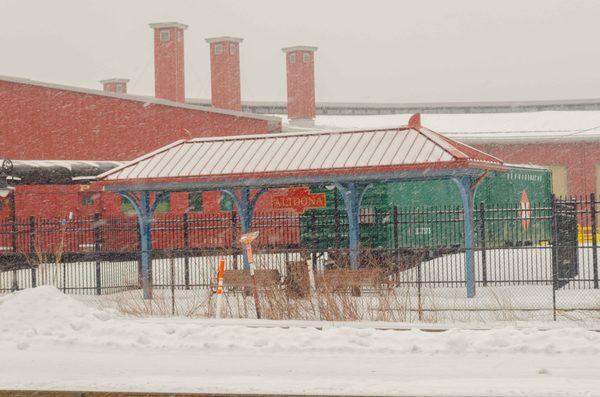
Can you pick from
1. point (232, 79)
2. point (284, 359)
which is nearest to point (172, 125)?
point (232, 79)

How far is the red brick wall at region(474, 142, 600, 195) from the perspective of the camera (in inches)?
1940

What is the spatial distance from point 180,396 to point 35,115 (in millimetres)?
27975

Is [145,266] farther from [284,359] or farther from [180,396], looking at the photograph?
[180,396]

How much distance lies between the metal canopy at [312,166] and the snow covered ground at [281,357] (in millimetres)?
6553

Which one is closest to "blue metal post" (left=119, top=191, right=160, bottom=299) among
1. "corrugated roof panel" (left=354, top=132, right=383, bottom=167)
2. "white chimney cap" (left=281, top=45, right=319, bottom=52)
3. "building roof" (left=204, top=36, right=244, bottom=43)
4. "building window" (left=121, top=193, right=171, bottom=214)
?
"corrugated roof panel" (left=354, top=132, right=383, bottom=167)

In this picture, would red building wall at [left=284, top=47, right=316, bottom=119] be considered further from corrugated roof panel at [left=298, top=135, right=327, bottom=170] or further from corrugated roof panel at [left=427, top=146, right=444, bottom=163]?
corrugated roof panel at [left=427, top=146, right=444, bottom=163]

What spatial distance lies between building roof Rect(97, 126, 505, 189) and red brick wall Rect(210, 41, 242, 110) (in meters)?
23.0

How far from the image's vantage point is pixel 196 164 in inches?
973

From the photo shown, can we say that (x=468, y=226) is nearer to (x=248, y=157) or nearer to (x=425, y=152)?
(x=425, y=152)

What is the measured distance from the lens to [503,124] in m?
55.2

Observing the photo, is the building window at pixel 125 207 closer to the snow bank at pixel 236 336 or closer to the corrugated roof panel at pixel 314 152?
the corrugated roof panel at pixel 314 152

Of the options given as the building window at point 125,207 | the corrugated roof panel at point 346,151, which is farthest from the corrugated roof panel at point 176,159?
Answer: the building window at point 125,207

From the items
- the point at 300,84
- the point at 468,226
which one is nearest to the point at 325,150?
the point at 468,226

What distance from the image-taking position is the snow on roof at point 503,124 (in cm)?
4912
